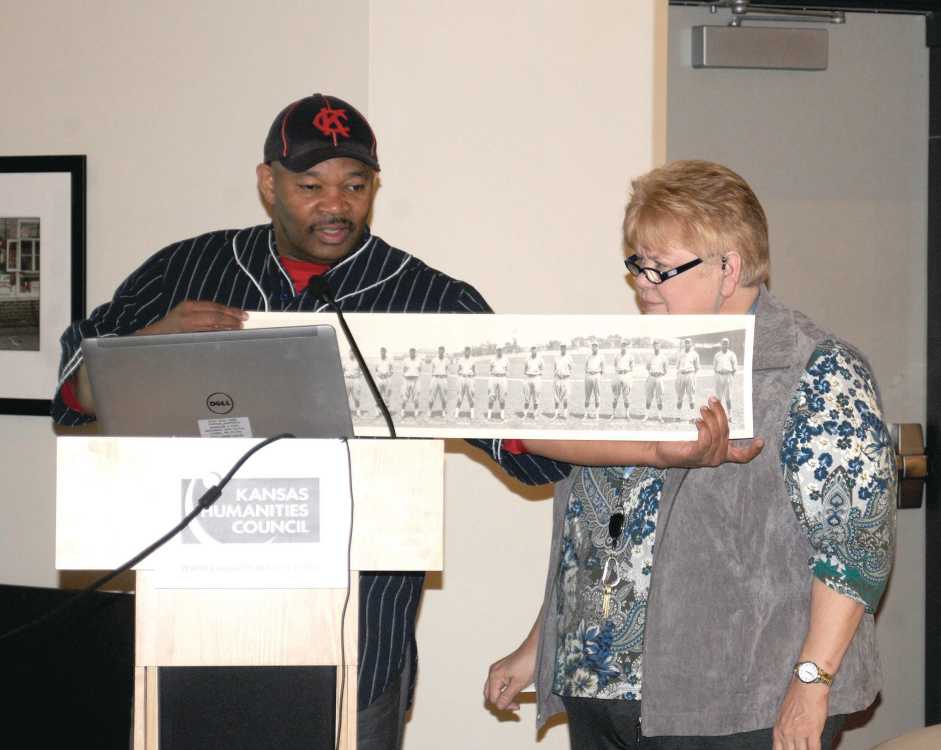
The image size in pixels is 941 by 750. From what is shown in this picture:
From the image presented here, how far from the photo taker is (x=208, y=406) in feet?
4.60

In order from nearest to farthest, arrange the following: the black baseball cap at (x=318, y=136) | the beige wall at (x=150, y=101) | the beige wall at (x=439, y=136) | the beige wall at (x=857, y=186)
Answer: the black baseball cap at (x=318, y=136) < the beige wall at (x=439, y=136) < the beige wall at (x=150, y=101) < the beige wall at (x=857, y=186)

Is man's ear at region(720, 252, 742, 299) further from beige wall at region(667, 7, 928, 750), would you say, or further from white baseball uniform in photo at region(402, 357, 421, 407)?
beige wall at region(667, 7, 928, 750)

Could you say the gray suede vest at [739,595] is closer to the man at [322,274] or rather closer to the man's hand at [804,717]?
the man's hand at [804,717]

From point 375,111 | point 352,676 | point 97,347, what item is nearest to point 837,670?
point 352,676

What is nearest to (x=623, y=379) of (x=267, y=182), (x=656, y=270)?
(x=656, y=270)

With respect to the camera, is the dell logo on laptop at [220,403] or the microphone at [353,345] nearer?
the dell logo on laptop at [220,403]

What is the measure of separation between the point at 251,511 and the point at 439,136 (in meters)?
1.44

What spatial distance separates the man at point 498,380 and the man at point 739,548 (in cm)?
30

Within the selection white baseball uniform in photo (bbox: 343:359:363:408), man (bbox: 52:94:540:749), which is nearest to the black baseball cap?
man (bbox: 52:94:540:749)

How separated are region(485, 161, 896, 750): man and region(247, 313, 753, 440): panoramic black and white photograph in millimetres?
127

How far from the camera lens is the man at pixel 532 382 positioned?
5.02 feet

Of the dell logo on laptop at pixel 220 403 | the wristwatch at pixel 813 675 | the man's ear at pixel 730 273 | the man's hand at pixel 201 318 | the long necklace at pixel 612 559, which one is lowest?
the wristwatch at pixel 813 675

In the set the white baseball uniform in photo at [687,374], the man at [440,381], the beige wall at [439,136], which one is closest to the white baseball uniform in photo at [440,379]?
the man at [440,381]

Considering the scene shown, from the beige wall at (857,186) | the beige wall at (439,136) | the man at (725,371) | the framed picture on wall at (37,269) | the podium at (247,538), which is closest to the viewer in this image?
the podium at (247,538)
